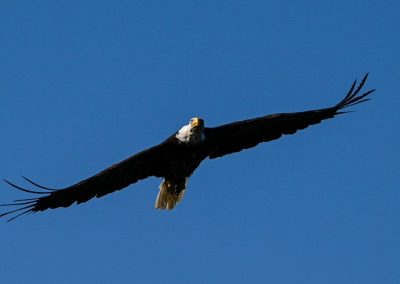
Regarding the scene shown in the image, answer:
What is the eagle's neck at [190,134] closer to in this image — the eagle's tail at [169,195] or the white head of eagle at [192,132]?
the white head of eagle at [192,132]

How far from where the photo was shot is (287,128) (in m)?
12.7

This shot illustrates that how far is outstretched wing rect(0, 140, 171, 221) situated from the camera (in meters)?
12.1

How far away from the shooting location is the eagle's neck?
477 inches

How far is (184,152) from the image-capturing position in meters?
12.2

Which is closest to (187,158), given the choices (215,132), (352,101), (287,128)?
(215,132)

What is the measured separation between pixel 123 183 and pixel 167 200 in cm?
89

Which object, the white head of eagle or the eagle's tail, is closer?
the white head of eagle

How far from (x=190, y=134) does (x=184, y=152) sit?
0.81 ft

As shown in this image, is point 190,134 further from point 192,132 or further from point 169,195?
point 169,195

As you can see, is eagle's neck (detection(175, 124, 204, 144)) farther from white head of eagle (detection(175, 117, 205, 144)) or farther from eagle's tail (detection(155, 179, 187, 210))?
eagle's tail (detection(155, 179, 187, 210))

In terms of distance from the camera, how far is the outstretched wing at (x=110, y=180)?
12.1 meters

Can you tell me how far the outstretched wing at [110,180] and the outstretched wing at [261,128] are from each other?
66 centimetres

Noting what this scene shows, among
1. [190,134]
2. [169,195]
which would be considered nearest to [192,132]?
[190,134]

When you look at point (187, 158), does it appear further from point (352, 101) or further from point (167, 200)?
point (352, 101)
